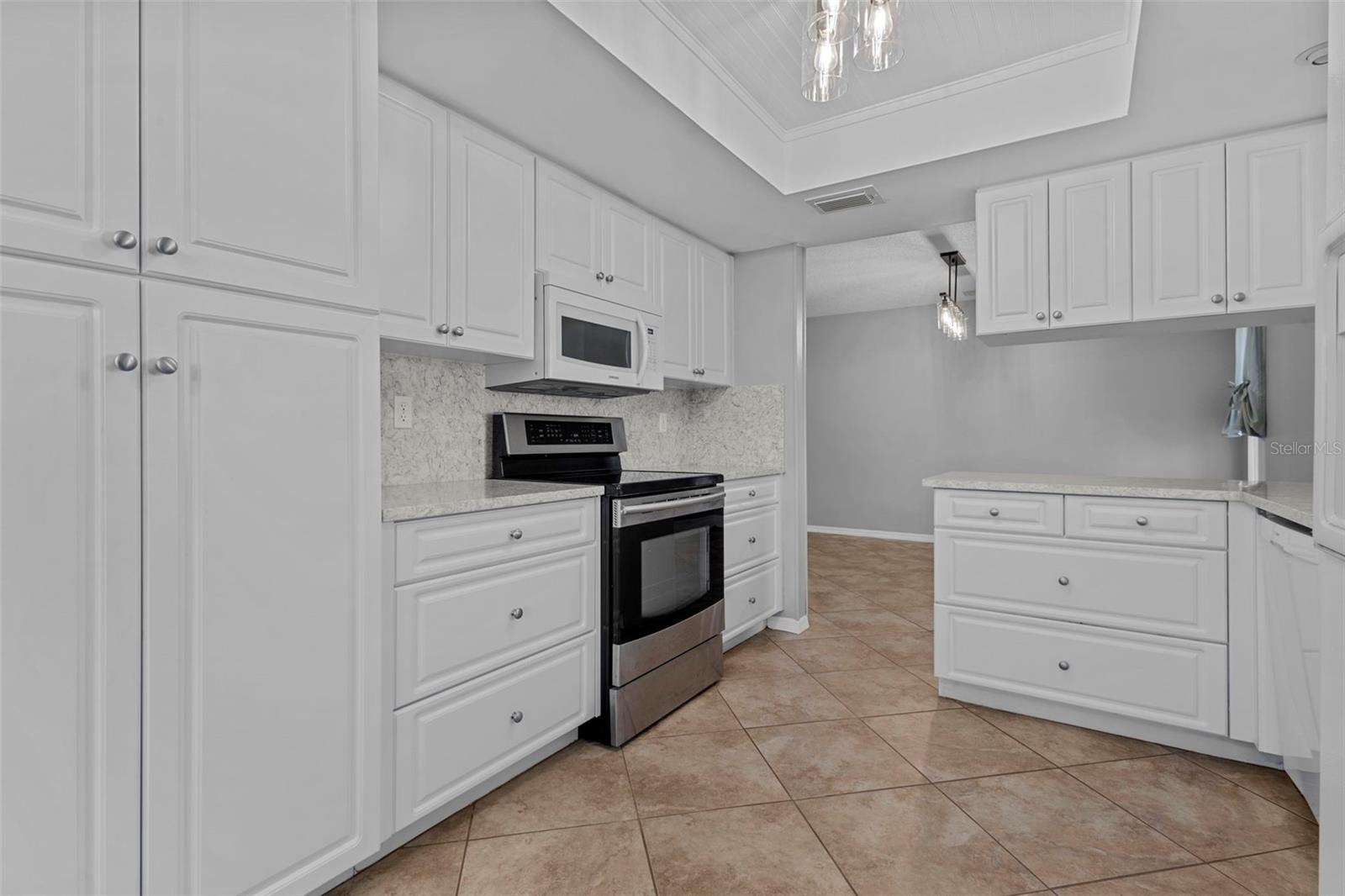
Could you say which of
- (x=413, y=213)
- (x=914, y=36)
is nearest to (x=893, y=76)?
(x=914, y=36)

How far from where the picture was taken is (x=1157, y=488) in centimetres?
238

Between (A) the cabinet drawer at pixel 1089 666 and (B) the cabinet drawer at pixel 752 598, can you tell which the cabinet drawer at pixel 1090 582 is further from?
(B) the cabinet drawer at pixel 752 598

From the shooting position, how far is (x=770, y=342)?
148 inches

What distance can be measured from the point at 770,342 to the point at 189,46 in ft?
9.66

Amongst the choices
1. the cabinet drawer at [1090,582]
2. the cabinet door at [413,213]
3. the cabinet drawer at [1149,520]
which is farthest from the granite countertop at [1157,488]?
the cabinet door at [413,213]

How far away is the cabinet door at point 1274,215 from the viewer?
2.34 metres

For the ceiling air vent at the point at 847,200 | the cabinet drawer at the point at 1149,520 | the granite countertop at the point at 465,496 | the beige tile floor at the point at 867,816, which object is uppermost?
the ceiling air vent at the point at 847,200

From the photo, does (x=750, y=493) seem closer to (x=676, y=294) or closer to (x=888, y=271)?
(x=676, y=294)

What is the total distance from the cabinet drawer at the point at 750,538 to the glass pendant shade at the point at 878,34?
1.94m

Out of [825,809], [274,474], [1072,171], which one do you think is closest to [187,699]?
[274,474]

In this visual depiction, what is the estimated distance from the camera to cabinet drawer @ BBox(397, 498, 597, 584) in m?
1.73

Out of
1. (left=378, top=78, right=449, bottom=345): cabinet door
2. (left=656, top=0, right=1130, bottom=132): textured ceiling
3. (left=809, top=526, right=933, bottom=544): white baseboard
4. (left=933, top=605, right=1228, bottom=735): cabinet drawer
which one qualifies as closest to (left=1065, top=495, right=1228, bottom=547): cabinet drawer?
(left=933, top=605, right=1228, bottom=735): cabinet drawer

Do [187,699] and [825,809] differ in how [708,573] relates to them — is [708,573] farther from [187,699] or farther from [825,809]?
[187,699]

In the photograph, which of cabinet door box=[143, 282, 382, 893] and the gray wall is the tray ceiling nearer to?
cabinet door box=[143, 282, 382, 893]
